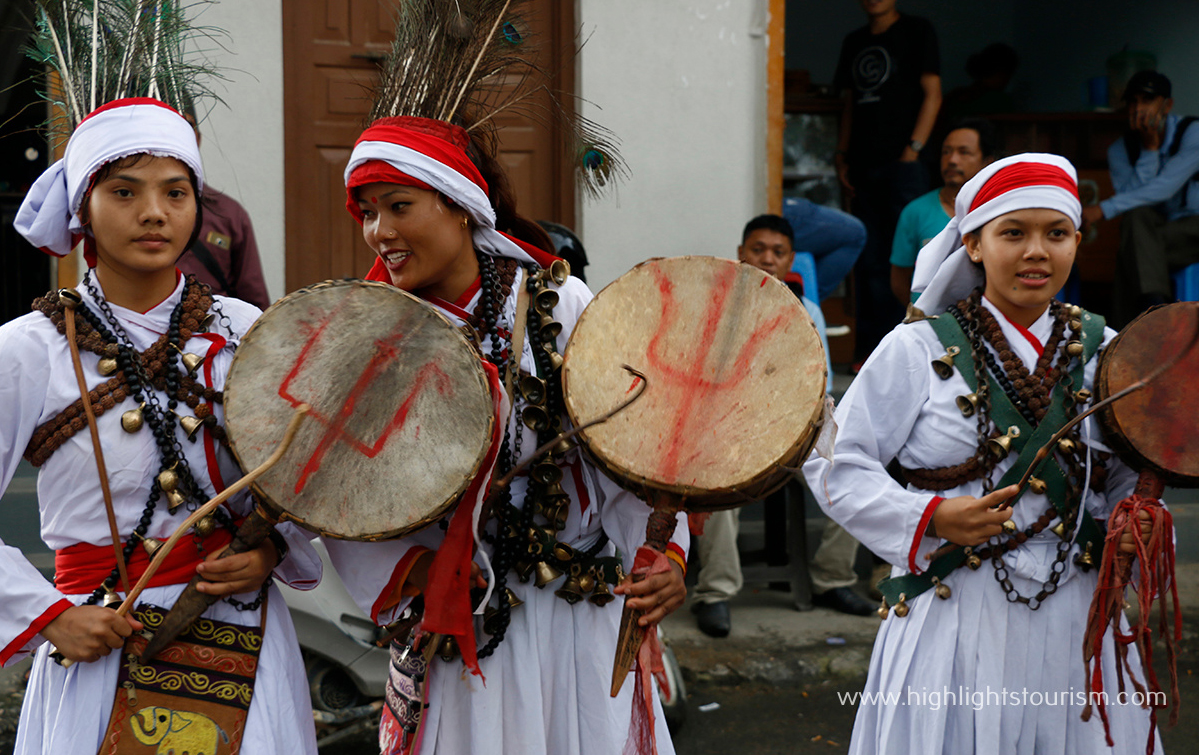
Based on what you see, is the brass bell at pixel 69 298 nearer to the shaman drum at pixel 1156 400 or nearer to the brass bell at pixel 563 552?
the brass bell at pixel 563 552

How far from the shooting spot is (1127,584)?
7.68 feet

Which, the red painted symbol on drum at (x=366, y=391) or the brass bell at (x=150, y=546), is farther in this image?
the brass bell at (x=150, y=546)

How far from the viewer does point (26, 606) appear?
1915 millimetres

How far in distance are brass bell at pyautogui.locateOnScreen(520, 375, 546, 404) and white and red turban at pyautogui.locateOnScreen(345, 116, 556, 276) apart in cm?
31

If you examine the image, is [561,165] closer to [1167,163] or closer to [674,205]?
[674,205]

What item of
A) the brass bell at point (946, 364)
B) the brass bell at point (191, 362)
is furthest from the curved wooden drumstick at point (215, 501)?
the brass bell at point (946, 364)

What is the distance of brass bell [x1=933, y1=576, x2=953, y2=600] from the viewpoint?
7.89ft

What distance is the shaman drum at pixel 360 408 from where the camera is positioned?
1.80 metres

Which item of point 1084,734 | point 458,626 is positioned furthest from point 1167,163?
point 458,626

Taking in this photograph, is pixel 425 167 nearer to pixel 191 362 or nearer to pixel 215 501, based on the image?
pixel 191 362

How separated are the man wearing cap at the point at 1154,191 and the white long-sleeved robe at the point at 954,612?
14.5 feet

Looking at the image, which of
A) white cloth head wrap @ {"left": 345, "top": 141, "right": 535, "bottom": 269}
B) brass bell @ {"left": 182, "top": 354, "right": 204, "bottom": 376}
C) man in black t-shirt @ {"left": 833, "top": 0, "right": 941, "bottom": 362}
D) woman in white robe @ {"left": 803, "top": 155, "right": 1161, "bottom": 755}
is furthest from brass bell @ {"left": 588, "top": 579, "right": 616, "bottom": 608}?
man in black t-shirt @ {"left": 833, "top": 0, "right": 941, "bottom": 362}

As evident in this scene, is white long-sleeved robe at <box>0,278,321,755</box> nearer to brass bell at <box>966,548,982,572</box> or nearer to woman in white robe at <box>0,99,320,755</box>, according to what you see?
woman in white robe at <box>0,99,320,755</box>

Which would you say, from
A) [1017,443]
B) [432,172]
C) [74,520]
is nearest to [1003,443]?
[1017,443]
